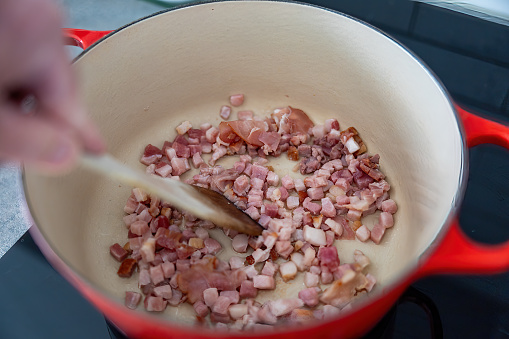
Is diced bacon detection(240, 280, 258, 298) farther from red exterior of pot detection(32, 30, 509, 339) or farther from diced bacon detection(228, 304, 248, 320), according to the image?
red exterior of pot detection(32, 30, 509, 339)

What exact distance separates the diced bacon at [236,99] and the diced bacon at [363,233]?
1.57ft

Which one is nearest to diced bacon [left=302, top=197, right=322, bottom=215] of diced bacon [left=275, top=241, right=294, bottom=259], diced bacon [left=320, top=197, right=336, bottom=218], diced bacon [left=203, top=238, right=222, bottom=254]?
diced bacon [left=320, top=197, right=336, bottom=218]

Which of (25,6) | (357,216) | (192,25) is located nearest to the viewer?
(25,6)

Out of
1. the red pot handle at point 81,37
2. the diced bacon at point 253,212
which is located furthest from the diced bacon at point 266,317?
the red pot handle at point 81,37

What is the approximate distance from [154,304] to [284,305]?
24 cm

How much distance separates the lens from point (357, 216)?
3.39 feet

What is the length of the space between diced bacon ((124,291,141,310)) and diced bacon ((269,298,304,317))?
25 cm

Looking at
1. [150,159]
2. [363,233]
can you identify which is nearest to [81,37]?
[150,159]

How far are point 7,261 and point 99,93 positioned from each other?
0.40 m

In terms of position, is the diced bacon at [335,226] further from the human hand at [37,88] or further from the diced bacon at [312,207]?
the human hand at [37,88]

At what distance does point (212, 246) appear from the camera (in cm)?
99

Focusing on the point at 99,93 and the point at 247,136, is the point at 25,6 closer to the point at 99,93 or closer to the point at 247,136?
the point at 99,93

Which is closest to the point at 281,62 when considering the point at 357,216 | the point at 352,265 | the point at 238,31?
the point at 238,31

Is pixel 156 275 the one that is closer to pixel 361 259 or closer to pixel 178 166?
pixel 178 166
